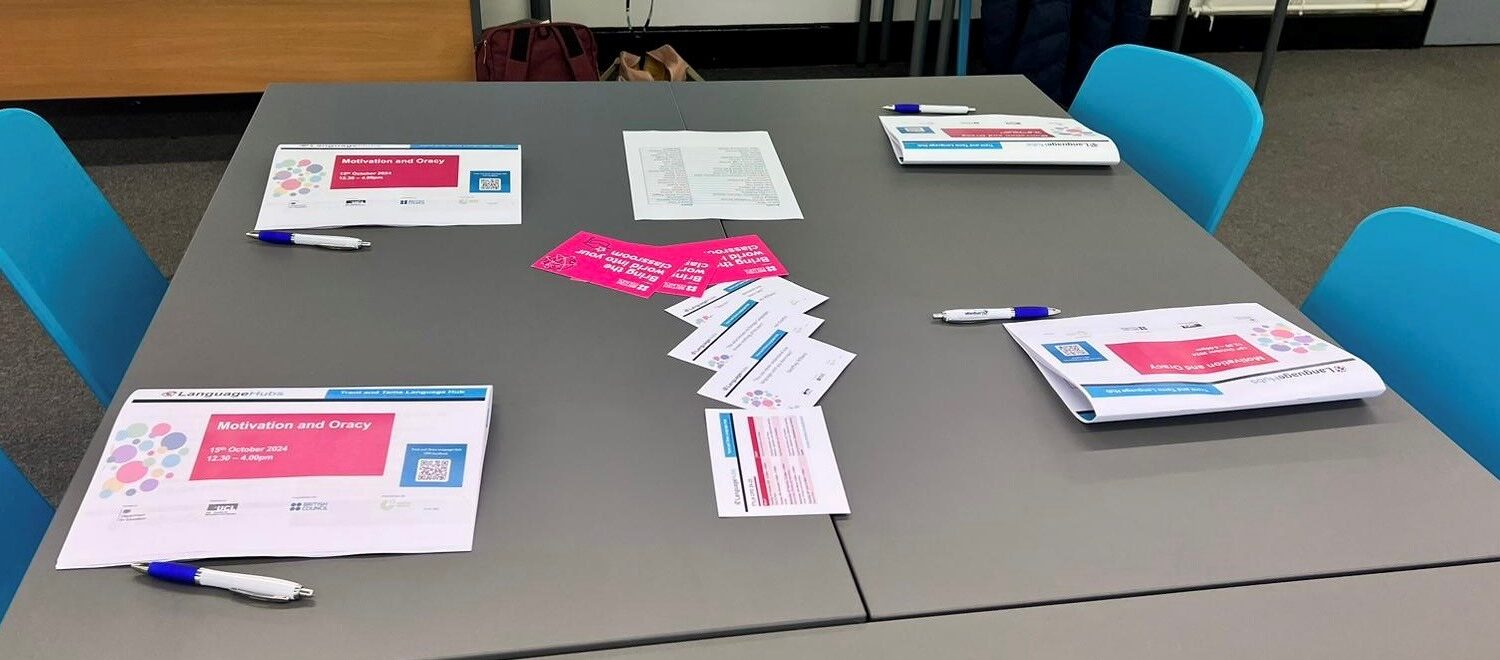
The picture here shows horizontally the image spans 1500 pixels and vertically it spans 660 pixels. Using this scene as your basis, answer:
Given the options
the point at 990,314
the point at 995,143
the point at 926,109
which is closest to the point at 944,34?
the point at 926,109

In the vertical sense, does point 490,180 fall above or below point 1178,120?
below

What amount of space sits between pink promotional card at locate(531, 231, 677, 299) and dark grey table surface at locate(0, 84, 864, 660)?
0.02 meters

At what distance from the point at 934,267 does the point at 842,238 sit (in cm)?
13

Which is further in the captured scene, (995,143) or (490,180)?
(995,143)

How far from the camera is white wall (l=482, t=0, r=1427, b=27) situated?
3484 millimetres

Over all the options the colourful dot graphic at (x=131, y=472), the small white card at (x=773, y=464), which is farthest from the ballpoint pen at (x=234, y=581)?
the small white card at (x=773, y=464)

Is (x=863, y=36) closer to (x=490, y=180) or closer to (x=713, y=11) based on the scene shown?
(x=713, y=11)

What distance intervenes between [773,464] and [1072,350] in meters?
0.36

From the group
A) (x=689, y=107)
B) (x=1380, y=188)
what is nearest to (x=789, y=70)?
(x=1380, y=188)

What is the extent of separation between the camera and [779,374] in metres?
1.06

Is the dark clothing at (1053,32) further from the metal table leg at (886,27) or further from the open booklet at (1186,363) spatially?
the open booklet at (1186,363)

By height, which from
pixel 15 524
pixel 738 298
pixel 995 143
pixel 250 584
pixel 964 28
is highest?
pixel 964 28

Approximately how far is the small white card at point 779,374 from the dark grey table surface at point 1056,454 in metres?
0.02

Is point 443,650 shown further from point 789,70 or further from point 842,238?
point 789,70
